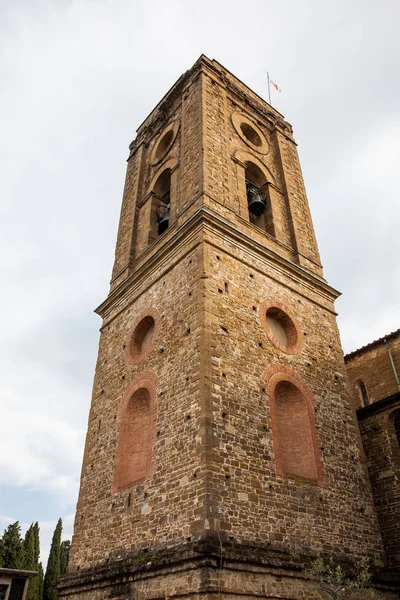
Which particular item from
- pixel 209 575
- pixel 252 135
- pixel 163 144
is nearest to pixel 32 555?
pixel 163 144

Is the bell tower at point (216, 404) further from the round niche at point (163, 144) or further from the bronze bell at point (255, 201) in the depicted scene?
the round niche at point (163, 144)

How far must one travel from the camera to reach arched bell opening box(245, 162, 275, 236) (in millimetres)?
15536

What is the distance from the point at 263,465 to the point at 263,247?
6.03m

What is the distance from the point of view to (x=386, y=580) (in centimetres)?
993

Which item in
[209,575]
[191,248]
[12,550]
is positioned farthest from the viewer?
[12,550]

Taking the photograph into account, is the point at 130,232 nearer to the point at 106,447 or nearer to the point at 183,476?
the point at 106,447

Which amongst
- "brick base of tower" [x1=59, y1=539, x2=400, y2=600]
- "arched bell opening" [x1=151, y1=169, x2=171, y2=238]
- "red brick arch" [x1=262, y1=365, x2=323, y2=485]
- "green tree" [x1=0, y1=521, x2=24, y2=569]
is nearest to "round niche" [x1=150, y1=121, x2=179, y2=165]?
"arched bell opening" [x1=151, y1=169, x2=171, y2=238]

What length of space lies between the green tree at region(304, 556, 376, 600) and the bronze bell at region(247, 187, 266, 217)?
A: 10.3 meters

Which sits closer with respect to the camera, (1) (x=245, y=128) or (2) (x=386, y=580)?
(2) (x=386, y=580)

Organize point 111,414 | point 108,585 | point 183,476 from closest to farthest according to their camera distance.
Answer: point 183,476 < point 108,585 < point 111,414

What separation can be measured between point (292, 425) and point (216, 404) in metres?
2.76

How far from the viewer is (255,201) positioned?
1541cm

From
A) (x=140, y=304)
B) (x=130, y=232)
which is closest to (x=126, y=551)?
(x=140, y=304)

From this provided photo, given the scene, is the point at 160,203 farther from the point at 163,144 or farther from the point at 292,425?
the point at 292,425
